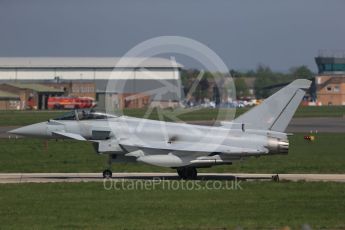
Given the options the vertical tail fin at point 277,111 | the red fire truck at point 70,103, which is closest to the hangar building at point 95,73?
the red fire truck at point 70,103

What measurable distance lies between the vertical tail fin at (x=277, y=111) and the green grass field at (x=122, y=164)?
14.6 feet

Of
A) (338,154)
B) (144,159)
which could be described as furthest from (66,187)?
(338,154)

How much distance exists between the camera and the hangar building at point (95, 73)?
144 m

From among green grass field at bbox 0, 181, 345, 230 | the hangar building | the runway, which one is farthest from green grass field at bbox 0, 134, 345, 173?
the hangar building

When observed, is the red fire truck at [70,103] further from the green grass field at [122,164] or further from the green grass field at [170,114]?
the green grass field at [122,164]

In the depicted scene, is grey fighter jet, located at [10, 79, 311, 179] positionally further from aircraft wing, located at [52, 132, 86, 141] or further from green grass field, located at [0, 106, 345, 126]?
green grass field, located at [0, 106, 345, 126]

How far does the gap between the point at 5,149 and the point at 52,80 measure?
10778cm

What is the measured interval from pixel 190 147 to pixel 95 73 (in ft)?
403

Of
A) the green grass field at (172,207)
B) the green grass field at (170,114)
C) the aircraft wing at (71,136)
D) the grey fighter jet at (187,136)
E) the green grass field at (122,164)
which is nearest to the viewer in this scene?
the green grass field at (172,207)

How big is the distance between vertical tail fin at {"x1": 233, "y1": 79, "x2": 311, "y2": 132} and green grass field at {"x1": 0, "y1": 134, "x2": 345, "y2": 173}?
4439mm

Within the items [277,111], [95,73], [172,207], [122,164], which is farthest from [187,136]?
[95,73]

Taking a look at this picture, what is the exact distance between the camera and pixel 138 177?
31.3 meters

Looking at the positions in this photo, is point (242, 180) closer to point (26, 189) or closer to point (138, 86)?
point (26, 189)

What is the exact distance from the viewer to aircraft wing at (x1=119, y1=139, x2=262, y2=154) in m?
29.1
